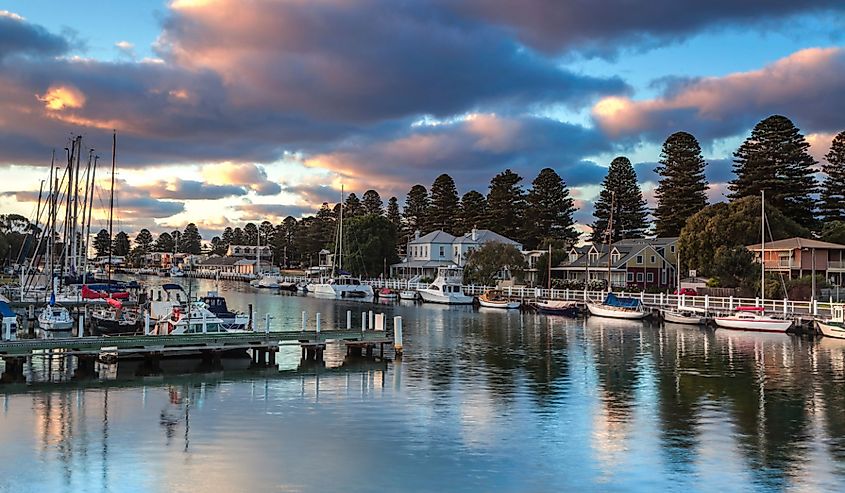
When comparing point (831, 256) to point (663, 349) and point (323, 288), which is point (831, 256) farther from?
point (323, 288)

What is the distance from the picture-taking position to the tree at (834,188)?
10762 centimetres

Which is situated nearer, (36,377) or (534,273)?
(36,377)

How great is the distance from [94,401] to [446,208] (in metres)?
140

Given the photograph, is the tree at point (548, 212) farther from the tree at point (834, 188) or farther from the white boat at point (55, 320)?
the white boat at point (55, 320)

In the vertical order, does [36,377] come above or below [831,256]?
below

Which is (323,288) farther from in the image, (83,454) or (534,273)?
(83,454)

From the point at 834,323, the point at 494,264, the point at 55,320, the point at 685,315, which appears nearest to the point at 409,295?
the point at 494,264

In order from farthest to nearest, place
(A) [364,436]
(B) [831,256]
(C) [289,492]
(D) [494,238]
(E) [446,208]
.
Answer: (E) [446,208] < (D) [494,238] < (B) [831,256] < (A) [364,436] < (C) [289,492]

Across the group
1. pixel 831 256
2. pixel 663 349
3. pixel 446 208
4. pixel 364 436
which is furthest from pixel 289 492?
pixel 446 208

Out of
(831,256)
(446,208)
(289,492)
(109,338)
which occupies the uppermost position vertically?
(446,208)

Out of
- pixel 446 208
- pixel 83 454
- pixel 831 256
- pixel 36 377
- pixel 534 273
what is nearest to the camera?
pixel 83 454

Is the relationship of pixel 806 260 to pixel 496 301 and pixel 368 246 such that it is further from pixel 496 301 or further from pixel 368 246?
pixel 368 246

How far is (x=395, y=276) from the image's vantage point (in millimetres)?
134375

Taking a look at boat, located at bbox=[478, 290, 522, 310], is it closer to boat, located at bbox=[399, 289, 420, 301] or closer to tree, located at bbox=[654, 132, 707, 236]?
boat, located at bbox=[399, 289, 420, 301]
